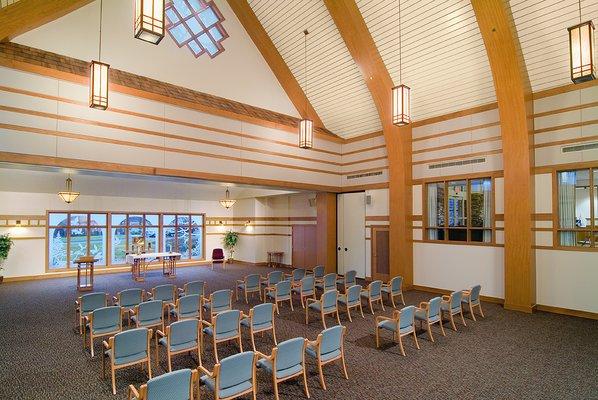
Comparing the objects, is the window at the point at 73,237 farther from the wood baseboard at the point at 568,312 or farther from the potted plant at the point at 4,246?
the wood baseboard at the point at 568,312

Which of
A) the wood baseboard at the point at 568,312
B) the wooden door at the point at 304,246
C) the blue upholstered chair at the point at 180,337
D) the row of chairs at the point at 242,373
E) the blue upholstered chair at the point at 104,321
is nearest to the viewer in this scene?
the row of chairs at the point at 242,373

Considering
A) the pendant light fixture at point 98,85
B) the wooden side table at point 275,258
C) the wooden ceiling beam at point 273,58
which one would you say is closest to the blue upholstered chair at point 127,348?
the pendant light fixture at point 98,85

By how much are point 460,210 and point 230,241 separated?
10.5 metres

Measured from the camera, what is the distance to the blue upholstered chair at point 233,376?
3314 millimetres

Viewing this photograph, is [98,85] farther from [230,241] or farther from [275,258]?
[230,241]

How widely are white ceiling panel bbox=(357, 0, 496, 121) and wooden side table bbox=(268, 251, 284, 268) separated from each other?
8598mm

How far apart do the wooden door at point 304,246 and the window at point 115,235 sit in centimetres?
466

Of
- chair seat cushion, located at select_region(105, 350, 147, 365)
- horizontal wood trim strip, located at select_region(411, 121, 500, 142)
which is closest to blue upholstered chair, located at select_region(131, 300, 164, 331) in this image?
chair seat cushion, located at select_region(105, 350, 147, 365)

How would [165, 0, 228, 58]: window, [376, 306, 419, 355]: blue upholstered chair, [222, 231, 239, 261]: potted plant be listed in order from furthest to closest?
[222, 231, 239, 261]: potted plant < [165, 0, 228, 58]: window < [376, 306, 419, 355]: blue upholstered chair

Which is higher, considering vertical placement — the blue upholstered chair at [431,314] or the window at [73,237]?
the window at [73,237]

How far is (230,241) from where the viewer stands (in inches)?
642

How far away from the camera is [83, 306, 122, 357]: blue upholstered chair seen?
16.8ft

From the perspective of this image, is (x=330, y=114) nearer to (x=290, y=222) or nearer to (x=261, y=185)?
(x=261, y=185)

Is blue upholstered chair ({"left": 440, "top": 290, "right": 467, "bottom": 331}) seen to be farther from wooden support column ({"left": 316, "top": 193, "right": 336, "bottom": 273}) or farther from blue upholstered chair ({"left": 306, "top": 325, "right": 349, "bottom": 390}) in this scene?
wooden support column ({"left": 316, "top": 193, "right": 336, "bottom": 273})
